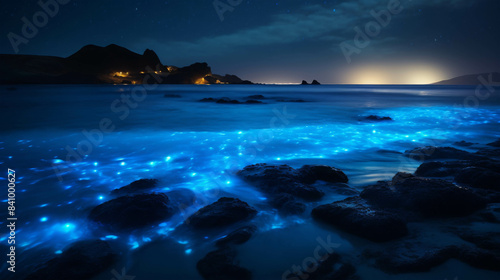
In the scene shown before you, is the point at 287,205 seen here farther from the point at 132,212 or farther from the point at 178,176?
the point at 178,176

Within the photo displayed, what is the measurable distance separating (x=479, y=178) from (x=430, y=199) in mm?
1583

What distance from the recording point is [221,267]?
96.8 inches

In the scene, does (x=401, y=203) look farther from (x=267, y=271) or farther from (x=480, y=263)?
(x=267, y=271)

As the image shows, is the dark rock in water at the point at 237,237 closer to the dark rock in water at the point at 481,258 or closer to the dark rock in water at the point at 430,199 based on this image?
the dark rock in water at the point at 430,199

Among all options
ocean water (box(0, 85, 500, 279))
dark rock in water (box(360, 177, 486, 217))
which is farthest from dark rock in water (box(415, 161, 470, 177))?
dark rock in water (box(360, 177, 486, 217))

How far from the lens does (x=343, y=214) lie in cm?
313

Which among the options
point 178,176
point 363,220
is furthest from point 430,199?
point 178,176

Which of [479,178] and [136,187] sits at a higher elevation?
[479,178]

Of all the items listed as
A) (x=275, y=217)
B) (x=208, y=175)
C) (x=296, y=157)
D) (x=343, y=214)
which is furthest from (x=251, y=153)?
(x=343, y=214)

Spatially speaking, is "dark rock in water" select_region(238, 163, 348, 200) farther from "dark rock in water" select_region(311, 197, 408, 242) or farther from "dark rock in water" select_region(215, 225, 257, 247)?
"dark rock in water" select_region(215, 225, 257, 247)

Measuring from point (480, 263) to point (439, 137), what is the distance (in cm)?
880

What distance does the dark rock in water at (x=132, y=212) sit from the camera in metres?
3.20

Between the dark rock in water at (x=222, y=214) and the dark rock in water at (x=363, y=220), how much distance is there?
3.12 feet

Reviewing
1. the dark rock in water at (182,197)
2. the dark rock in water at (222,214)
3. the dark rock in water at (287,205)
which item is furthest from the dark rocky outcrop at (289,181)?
the dark rock in water at (182,197)
